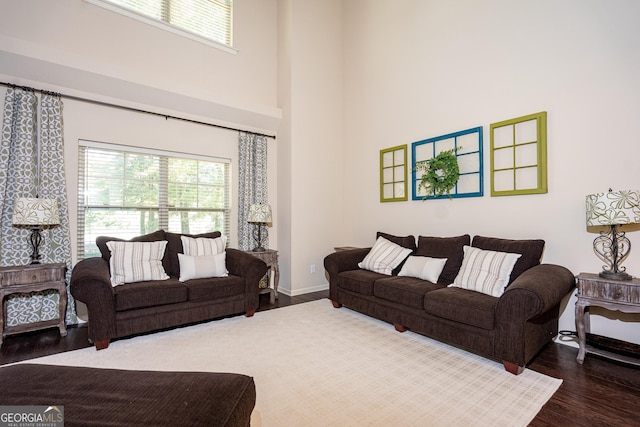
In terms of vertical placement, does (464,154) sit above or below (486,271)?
above

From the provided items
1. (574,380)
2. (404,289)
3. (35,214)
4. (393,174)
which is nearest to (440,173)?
(393,174)

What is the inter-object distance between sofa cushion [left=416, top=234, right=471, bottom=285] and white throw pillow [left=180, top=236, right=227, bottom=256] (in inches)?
101

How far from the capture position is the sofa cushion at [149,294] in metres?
2.81

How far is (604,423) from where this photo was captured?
1.70m

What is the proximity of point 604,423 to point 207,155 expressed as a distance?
480 centimetres

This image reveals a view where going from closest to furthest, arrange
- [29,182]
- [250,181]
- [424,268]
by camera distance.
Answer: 1. [29,182]
2. [424,268]
3. [250,181]

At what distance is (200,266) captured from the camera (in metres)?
3.47

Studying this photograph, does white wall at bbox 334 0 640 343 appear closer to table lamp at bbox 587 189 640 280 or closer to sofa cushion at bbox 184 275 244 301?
table lamp at bbox 587 189 640 280

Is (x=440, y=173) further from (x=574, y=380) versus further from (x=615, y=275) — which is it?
(x=574, y=380)

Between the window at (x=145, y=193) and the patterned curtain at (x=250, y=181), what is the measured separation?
0.23m

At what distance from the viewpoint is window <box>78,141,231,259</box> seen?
3605 mm

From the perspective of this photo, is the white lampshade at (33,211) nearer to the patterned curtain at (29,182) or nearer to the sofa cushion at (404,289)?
the patterned curtain at (29,182)

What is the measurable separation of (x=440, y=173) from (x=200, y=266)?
10.5 ft

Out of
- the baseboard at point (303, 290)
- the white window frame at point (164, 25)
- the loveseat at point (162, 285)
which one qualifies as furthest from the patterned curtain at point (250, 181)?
the white window frame at point (164, 25)
